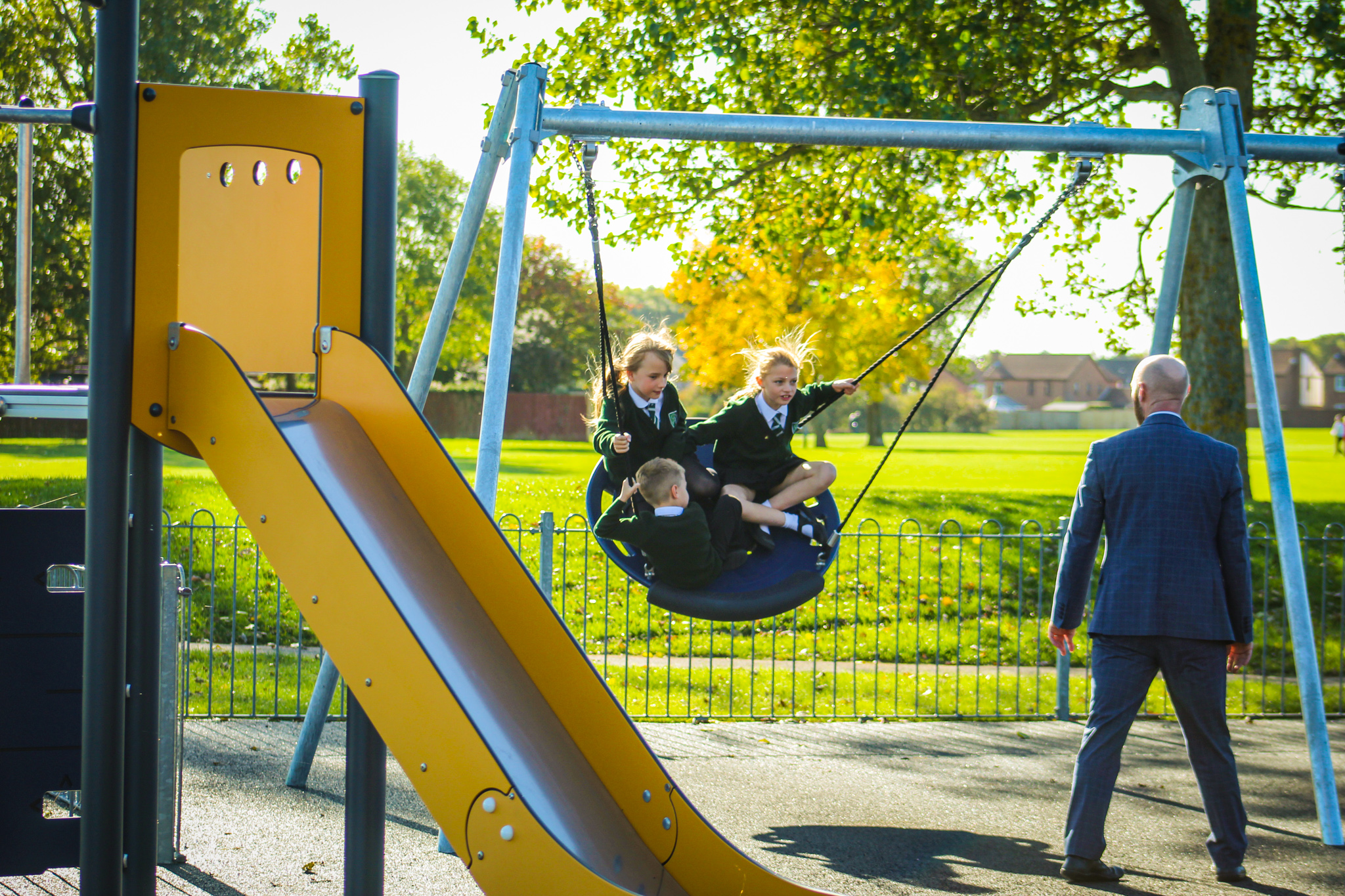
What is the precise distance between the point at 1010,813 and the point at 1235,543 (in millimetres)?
1738

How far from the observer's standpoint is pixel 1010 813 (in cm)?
494

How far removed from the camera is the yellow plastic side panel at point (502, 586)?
3.05m

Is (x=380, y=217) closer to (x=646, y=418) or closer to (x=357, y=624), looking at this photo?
(x=357, y=624)

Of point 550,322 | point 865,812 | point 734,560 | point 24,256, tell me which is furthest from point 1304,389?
point 24,256

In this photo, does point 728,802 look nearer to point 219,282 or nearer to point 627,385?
point 627,385

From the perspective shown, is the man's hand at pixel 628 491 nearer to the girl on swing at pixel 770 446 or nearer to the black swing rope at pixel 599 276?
the black swing rope at pixel 599 276

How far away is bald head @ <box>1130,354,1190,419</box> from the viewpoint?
13.4 ft

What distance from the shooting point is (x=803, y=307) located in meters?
18.8

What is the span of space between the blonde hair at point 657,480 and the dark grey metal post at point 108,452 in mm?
2505

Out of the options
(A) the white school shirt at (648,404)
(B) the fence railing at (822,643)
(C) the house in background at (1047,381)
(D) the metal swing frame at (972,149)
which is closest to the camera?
(D) the metal swing frame at (972,149)

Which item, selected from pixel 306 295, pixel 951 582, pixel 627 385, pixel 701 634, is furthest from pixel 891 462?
pixel 306 295

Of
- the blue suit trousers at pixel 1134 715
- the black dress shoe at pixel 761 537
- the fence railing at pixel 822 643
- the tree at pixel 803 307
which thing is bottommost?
the fence railing at pixel 822 643

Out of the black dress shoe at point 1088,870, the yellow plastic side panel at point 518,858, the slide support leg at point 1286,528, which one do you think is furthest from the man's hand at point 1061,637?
the yellow plastic side panel at point 518,858

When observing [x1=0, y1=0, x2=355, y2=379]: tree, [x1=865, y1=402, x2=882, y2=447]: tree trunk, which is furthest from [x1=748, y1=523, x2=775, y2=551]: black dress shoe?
[x1=865, y1=402, x2=882, y2=447]: tree trunk
